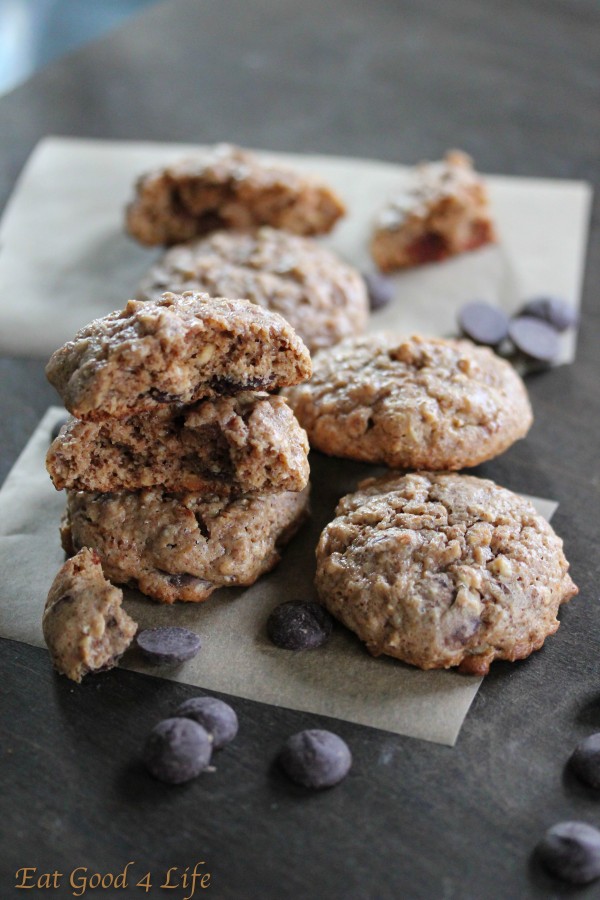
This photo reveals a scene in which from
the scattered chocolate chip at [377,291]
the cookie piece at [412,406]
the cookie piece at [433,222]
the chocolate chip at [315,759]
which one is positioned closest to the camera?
the chocolate chip at [315,759]

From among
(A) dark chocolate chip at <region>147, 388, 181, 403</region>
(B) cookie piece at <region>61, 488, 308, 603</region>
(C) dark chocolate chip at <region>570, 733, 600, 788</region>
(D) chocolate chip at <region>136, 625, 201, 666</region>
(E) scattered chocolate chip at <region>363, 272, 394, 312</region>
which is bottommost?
(C) dark chocolate chip at <region>570, 733, 600, 788</region>

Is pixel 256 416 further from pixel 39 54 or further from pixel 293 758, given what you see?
pixel 39 54

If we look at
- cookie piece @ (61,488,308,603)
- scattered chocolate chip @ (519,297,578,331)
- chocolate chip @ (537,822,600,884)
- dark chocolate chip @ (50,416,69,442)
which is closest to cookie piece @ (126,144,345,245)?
scattered chocolate chip @ (519,297,578,331)

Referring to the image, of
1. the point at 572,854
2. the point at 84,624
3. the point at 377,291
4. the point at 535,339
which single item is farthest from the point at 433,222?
the point at 572,854

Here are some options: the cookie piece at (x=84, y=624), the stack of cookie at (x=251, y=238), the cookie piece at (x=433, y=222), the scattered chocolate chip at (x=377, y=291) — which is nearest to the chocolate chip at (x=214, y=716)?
the cookie piece at (x=84, y=624)

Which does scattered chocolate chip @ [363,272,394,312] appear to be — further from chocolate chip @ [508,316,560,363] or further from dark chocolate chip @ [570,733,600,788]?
dark chocolate chip @ [570,733,600,788]

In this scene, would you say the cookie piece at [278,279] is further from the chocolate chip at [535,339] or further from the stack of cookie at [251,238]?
the chocolate chip at [535,339]
